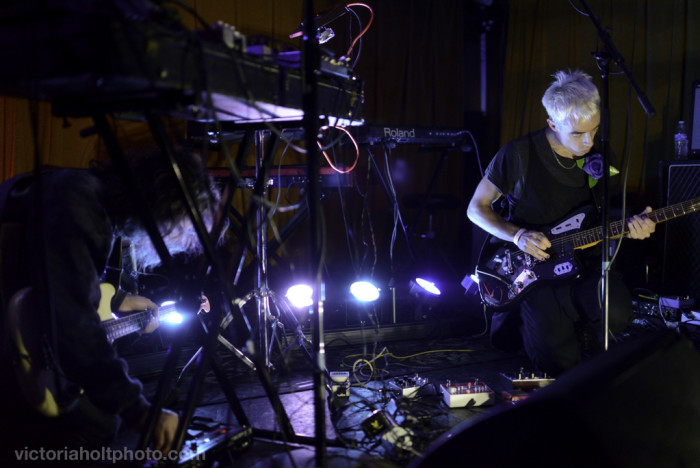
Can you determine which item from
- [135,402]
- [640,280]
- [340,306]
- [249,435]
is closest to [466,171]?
[640,280]

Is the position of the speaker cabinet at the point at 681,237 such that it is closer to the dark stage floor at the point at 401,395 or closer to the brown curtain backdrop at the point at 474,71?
the dark stage floor at the point at 401,395

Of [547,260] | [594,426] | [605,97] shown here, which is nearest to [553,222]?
[547,260]

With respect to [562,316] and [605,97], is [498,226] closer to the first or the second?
[562,316]

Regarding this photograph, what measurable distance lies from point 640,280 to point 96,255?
13.1ft

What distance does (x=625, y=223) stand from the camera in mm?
2807

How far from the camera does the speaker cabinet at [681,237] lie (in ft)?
11.9

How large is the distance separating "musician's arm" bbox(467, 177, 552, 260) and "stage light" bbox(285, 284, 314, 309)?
113 centimetres

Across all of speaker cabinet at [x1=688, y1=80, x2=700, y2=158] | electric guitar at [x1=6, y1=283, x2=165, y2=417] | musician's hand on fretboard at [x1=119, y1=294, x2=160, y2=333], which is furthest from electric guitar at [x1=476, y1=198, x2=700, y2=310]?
electric guitar at [x1=6, y1=283, x2=165, y2=417]

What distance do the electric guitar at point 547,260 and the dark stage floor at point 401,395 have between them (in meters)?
0.44

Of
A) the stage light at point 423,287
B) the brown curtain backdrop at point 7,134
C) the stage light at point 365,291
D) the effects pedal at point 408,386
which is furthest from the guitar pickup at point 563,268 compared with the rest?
the brown curtain backdrop at point 7,134

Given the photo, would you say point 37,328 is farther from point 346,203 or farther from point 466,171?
point 466,171

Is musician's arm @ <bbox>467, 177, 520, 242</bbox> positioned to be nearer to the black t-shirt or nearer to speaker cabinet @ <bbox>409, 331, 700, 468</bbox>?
the black t-shirt

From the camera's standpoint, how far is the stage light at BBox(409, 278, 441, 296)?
3.84 metres

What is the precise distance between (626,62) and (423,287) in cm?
277
